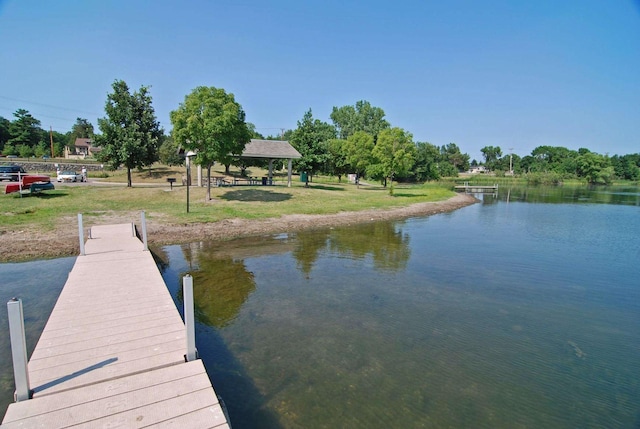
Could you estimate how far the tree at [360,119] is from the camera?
6336cm

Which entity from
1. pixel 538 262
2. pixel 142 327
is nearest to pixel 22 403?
pixel 142 327

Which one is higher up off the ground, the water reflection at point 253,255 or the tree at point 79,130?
the tree at point 79,130

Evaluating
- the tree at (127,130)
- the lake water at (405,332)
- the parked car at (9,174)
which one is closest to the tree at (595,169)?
the lake water at (405,332)

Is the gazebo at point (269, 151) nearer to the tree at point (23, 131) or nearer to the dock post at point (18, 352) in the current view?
the dock post at point (18, 352)

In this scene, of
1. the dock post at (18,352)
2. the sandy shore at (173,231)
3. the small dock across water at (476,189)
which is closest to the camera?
the dock post at (18,352)

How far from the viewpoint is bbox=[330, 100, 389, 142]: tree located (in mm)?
63362

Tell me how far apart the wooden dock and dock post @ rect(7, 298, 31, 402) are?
11 centimetres

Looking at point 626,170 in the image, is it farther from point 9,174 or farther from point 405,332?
point 9,174

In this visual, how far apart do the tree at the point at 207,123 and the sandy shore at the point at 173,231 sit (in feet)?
17.0

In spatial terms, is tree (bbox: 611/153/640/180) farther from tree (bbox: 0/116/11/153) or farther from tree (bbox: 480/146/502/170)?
tree (bbox: 0/116/11/153)

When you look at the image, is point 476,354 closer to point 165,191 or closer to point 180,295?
point 180,295

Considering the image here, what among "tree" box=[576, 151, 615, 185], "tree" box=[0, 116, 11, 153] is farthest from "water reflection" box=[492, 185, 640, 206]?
"tree" box=[0, 116, 11, 153]

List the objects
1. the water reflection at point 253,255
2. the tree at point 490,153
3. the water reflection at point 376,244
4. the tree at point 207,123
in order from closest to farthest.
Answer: the water reflection at point 253,255 → the water reflection at point 376,244 → the tree at point 207,123 → the tree at point 490,153

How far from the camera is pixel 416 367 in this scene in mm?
6152
